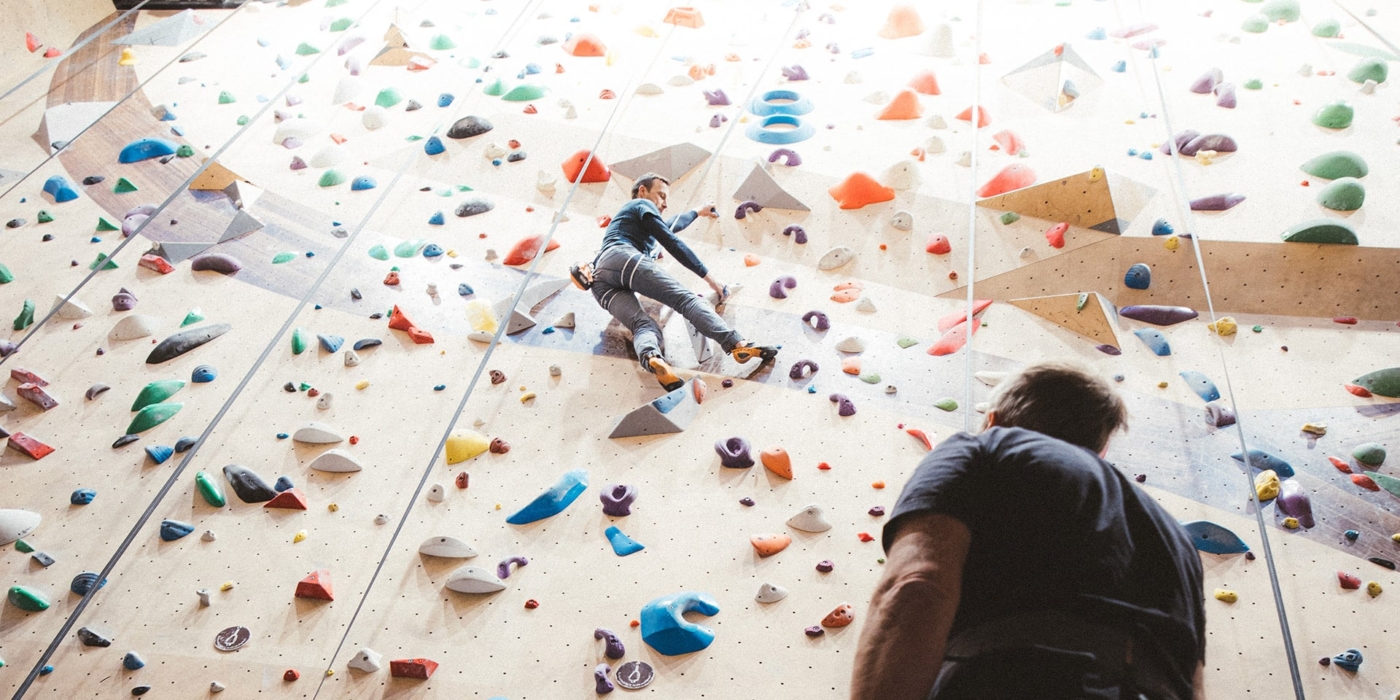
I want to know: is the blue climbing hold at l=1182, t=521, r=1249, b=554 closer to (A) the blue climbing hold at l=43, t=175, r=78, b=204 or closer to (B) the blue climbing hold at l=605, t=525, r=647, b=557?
(B) the blue climbing hold at l=605, t=525, r=647, b=557

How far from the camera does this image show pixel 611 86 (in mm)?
4535

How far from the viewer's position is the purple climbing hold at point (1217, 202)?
3324mm

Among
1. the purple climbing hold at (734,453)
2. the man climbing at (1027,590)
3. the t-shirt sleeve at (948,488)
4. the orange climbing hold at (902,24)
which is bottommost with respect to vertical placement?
the purple climbing hold at (734,453)

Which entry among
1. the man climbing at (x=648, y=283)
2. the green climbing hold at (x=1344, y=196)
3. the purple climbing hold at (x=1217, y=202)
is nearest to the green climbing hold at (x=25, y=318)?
the man climbing at (x=648, y=283)

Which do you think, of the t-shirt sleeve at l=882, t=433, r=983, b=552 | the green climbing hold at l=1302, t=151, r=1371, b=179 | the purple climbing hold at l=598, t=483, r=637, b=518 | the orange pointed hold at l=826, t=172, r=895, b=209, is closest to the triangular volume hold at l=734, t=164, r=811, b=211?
the orange pointed hold at l=826, t=172, r=895, b=209

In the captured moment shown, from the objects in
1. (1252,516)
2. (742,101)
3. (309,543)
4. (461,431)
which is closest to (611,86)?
(742,101)

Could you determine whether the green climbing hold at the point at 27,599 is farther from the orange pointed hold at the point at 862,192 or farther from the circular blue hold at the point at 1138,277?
the circular blue hold at the point at 1138,277

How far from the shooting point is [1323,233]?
122 inches

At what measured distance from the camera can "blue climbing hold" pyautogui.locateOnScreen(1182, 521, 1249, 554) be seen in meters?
2.29

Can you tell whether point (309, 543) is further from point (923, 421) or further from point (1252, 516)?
point (1252, 516)

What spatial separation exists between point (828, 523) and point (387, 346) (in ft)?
5.59

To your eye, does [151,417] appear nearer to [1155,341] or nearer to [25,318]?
[25,318]

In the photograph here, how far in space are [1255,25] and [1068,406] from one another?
4190 mm

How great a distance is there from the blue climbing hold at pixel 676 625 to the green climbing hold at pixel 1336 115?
3369mm
